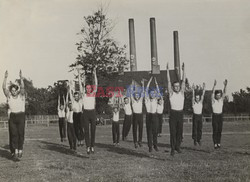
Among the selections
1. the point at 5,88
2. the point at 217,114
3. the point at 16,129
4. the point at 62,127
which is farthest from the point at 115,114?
the point at 5,88

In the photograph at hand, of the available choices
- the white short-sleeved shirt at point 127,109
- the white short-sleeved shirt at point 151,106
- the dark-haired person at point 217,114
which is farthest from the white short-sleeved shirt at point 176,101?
the white short-sleeved shirt at point 127,109

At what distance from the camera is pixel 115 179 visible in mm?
7488

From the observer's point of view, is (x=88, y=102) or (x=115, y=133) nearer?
(x=88, y=102)

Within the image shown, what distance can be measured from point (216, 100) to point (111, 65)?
30112 millimetres

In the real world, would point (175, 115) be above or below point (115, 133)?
above

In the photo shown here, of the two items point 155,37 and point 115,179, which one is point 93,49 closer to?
point 155,37

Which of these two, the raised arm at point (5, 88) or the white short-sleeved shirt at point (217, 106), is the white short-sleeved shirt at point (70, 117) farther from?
the white short-sleeved shirt at point (217, 106)

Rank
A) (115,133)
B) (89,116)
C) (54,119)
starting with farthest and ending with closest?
(54,119)
(115,133)
(89,116)

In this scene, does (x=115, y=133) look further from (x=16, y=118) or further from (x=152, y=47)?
(x=152, y=47)

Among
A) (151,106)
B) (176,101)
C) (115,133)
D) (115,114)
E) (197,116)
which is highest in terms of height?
(176,101)

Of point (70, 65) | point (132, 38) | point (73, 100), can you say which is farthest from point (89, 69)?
point (73, 100)

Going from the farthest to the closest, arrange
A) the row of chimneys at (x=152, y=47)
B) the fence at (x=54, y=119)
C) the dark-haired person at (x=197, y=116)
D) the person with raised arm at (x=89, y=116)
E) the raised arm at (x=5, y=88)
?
the row of chimneys at (x=152, y=47) → the fence at (x=54, y=119) → the dark-haired person at (x=197, y=116) → the person with raised arm at (x=89, y=116) → the raised arm at (x=5, y=88)

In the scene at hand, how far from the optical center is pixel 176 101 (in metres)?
10.9

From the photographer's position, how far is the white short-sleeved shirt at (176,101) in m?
10.9
